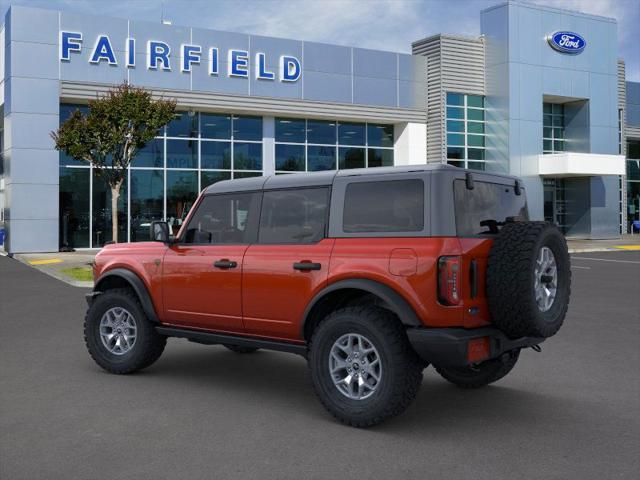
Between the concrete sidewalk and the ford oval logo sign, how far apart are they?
29.2 ft

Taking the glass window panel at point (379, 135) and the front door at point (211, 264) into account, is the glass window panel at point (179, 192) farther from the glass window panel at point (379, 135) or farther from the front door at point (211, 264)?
the front door at point (211, 264)

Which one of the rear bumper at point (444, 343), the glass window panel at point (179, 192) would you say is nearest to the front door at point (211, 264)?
the rear bumper at point (444, 343)

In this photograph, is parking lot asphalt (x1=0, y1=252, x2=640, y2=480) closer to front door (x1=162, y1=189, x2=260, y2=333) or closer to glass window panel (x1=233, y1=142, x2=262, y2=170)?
front door (x1=162, y1=189, x2=260, y2=333)

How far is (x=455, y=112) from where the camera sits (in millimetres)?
32125

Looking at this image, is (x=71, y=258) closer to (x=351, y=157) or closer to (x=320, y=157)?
(x=320, y=157)

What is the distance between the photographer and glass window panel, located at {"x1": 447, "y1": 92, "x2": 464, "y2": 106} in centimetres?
3194

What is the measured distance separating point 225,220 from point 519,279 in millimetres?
2673

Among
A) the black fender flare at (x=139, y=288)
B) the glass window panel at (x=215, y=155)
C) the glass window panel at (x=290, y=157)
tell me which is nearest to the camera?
the black fender flare at (x=139, y=288)

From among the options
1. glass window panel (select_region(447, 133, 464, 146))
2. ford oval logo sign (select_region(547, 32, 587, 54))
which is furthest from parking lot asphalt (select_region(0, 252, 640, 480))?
Answer: ford oval logo sign (select_region(547, 32, 587, 54))

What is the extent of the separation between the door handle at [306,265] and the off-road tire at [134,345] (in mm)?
1976

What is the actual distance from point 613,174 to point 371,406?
32807 millimetres

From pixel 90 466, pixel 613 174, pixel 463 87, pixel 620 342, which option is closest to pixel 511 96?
pixel 463 87

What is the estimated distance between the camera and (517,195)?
6.13m

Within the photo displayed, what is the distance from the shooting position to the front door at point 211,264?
6.14 meters
